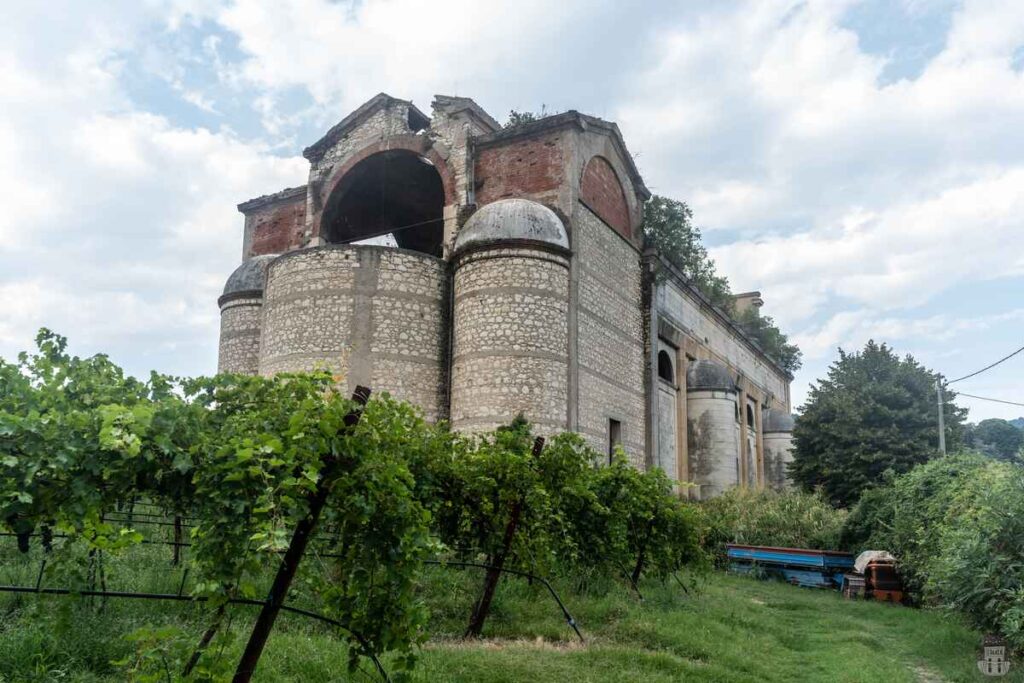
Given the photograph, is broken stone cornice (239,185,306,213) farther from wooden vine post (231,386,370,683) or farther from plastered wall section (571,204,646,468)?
wooden vine post (231,386,370,683)

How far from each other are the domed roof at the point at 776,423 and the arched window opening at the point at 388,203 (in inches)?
641

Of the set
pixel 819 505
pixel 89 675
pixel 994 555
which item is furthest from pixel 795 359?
pixel 89 675

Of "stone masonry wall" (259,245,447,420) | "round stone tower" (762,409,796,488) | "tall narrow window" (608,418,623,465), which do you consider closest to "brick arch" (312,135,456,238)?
"stone masonry wall" (259,245,447,420)

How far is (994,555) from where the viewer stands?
27.5 ft

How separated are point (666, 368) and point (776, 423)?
12319 millimetres

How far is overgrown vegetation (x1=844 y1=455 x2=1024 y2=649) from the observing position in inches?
323

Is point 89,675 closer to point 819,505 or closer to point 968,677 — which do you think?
point 968,677

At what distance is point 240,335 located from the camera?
70.5 feet

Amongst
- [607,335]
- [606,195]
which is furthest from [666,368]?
[606,195]

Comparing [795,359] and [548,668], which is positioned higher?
[795,359]

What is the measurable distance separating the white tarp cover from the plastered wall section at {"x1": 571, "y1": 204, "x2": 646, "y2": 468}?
221 inches

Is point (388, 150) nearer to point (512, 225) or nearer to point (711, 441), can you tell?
point (512, 225)

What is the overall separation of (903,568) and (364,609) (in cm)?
1221

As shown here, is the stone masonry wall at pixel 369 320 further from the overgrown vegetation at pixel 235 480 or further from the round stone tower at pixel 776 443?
the round stone tower at pixel 776 443
